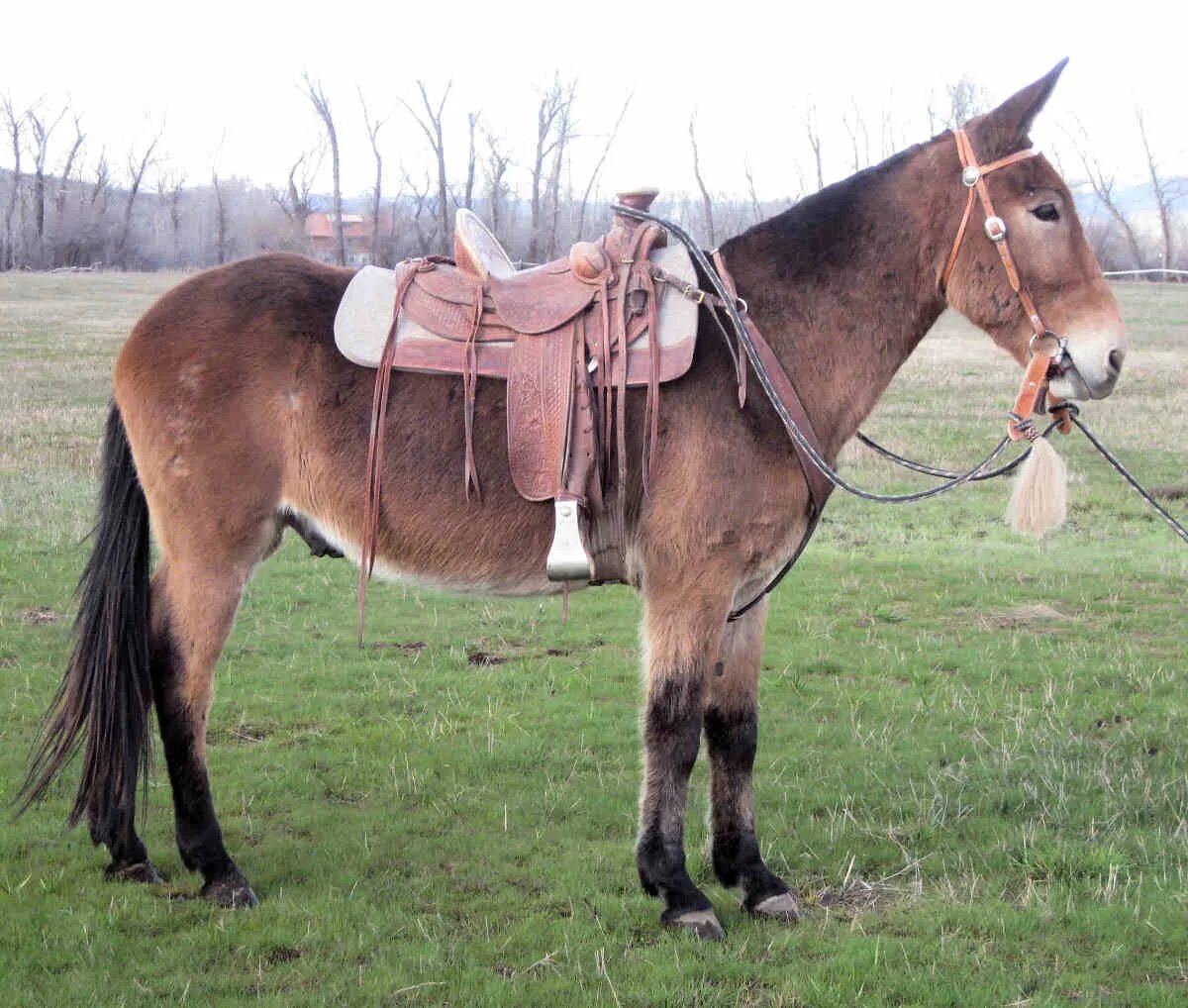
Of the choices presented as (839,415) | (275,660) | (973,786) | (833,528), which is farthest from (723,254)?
(833,528)

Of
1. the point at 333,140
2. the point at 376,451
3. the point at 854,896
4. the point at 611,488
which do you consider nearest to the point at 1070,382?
the point at 611,488

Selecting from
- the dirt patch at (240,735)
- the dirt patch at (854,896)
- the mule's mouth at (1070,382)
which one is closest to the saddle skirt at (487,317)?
the mule's mouth at (1070,382)

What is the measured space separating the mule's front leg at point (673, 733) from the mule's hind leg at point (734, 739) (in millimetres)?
276

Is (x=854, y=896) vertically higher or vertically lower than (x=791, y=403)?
lower

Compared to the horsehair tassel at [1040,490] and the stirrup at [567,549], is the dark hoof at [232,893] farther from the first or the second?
the horsehair tassel at [1040,490]

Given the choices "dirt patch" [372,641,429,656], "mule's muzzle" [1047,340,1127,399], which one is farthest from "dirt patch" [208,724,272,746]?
"mule's muzzle" [1047,340,1127,399]

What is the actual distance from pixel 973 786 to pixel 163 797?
134 inches

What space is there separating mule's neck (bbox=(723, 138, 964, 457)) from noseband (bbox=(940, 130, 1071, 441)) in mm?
124

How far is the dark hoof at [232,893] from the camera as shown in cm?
420

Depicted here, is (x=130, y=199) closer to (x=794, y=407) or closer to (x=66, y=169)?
(x=66, y=169)

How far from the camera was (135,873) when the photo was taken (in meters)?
4.40

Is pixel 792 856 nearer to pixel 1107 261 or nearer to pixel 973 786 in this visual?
pixel 973 786

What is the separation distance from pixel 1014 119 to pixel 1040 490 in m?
1.19

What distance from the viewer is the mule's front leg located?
4.01 m
